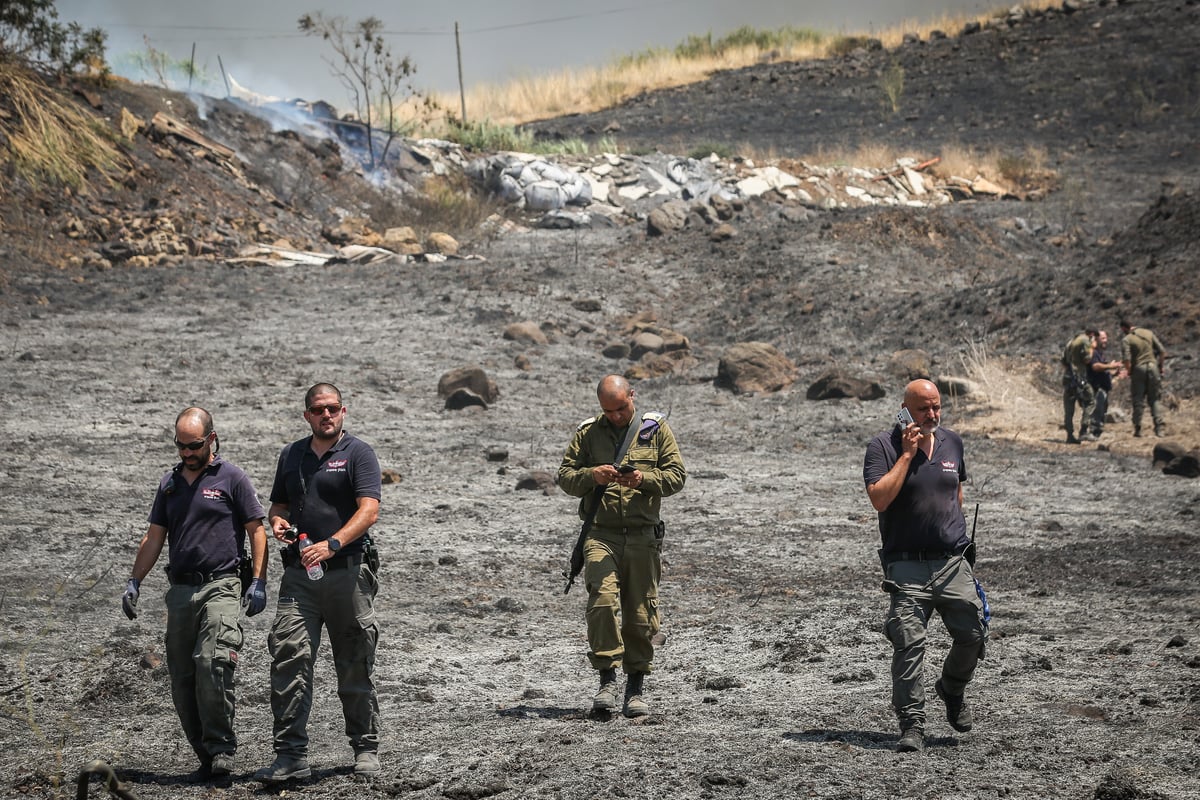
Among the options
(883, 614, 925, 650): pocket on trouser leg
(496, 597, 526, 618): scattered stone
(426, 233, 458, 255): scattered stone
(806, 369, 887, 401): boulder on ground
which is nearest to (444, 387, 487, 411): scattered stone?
(806, 369, 887, 401): boulder on ground

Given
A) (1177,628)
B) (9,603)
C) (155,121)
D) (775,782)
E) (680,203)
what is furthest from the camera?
(680,203)

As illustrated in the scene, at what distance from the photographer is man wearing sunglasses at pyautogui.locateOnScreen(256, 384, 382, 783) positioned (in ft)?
17.5

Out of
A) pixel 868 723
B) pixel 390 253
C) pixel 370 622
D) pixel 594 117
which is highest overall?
pixel 594 117

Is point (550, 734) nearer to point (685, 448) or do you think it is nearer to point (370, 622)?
point (370, 622)

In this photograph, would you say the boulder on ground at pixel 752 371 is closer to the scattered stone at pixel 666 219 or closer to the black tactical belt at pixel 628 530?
the scattered stone at pixel 666 219

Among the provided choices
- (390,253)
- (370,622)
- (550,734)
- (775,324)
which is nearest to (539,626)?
(550,734)

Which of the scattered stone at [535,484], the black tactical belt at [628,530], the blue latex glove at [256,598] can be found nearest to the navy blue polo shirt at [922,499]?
the black tactical belt at [628,530]

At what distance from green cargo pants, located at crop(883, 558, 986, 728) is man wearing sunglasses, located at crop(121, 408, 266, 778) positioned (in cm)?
288

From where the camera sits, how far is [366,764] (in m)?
5.51

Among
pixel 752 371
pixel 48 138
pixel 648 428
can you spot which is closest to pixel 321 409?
pixel 648 428

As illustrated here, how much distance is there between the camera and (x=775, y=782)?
520 cm

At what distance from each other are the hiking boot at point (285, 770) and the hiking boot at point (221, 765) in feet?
0.57

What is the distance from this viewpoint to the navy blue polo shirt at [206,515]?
18.2ft

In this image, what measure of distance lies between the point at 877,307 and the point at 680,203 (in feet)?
27.3
